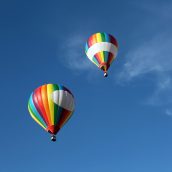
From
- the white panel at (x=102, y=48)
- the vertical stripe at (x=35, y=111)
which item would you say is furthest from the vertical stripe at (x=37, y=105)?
the white panel at (x=102, y=48)

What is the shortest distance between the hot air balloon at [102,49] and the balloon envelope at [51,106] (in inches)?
491

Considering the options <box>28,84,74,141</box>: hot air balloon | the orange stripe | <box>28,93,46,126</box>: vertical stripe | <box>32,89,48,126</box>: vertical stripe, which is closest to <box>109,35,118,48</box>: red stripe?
<box>28,84,74,141</box>: hot air balloon

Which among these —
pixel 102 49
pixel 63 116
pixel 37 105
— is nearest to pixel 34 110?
pixel 37 105

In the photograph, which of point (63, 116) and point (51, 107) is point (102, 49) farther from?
point (51, 107)

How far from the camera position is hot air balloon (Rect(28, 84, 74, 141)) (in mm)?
63094

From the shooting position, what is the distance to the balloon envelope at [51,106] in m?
63.2

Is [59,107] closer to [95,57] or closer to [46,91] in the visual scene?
[46,91]

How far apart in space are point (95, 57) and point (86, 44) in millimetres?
2995

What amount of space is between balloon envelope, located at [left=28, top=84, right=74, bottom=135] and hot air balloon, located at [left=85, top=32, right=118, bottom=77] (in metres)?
12.5

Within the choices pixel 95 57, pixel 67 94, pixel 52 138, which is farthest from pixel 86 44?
pixel 52 138

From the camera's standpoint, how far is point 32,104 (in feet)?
213

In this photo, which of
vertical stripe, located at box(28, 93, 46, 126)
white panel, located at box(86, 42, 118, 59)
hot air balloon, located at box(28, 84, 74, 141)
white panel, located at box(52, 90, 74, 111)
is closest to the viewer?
hot air balloon, located at box(28, 84, 74, 141)

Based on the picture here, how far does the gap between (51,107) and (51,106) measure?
0.37ft

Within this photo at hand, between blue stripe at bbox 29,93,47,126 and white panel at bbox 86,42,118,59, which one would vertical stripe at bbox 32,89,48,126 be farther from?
white panel at bbox 86,42,118,59
